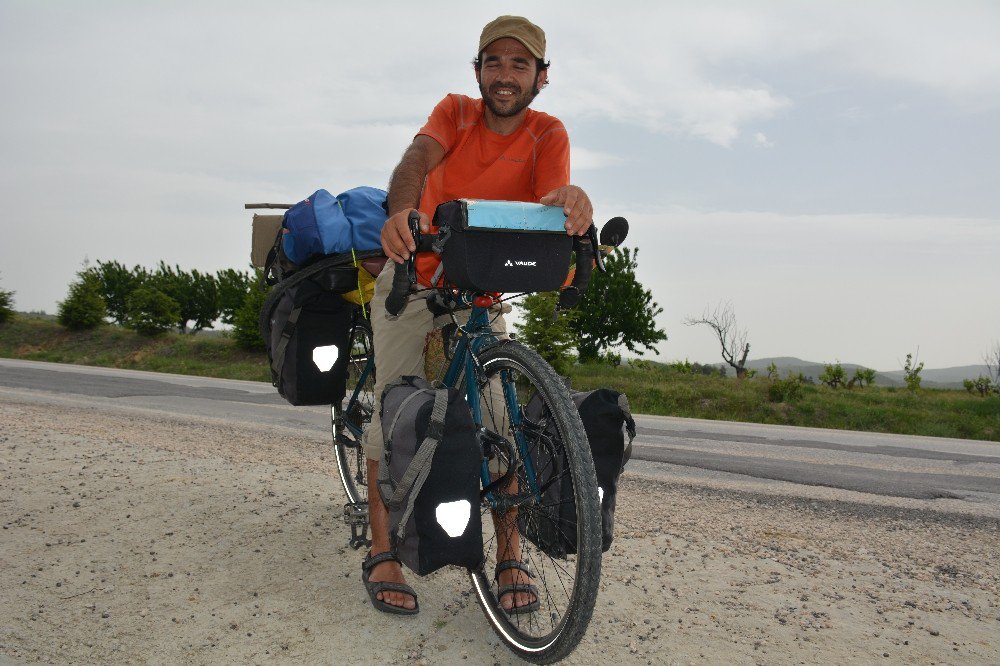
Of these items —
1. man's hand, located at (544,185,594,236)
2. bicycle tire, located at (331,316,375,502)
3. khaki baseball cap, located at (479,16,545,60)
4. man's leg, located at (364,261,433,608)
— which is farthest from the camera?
bicycle tire, located at (331,316,375,502)

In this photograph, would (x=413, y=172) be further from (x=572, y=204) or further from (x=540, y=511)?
(x=540, y=511)

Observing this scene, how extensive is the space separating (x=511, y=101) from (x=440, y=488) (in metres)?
1.59

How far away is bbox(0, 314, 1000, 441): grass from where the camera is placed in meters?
18.6

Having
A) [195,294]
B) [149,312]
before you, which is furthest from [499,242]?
[195,294]

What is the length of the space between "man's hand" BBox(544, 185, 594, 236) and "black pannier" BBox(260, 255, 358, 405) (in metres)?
1.59

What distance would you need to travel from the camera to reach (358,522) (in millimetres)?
4105

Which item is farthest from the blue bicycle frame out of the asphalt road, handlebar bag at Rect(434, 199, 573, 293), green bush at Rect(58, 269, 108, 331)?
green bush at Rect(58, 269, 108, 331)

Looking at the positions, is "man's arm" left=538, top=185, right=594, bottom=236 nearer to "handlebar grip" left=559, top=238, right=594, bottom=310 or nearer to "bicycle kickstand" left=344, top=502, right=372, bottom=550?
"handlebar grip" left=559, top=238, right=594, bottom=310

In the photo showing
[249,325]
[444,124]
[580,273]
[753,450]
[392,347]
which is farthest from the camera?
[249,325]

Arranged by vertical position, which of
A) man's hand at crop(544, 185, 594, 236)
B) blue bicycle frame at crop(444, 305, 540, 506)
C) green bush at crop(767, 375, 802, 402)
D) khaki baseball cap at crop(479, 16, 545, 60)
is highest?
khaki baseball cap at crop(479, 16, 545, 60)

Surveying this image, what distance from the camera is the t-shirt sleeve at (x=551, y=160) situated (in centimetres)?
316

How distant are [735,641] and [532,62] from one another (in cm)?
256

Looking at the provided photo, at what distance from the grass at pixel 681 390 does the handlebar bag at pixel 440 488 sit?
17311 mm

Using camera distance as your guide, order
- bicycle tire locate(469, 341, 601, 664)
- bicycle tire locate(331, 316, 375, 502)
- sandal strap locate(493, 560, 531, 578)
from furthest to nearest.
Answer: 1. bicycle tire locate(331, 316, 375, 502)
2. sandal strap locate(493, 560, 531, 578)
3. bicycle tire locate(469, 341, 601, 664)
